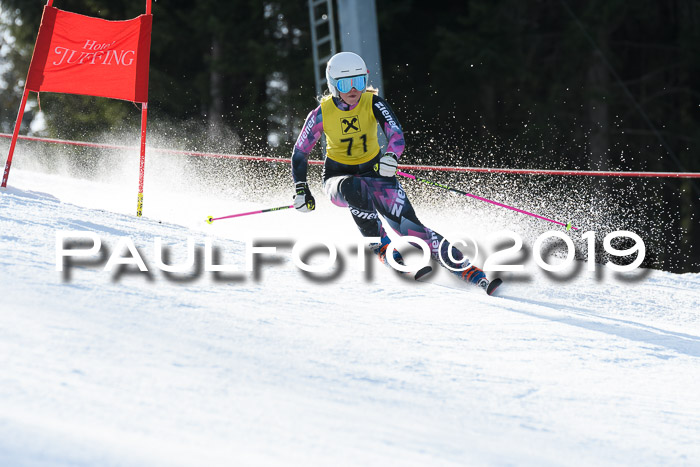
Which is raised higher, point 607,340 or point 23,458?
point 607,340

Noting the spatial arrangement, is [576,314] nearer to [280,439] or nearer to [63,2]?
[280,439]

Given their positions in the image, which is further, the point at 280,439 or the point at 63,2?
the point at 63,2

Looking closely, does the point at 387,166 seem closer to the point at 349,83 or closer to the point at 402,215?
the point at 402,215

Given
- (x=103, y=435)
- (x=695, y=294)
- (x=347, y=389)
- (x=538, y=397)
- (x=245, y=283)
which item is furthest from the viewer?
(x=695, y=294)

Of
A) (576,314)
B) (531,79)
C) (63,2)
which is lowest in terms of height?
(576,314)

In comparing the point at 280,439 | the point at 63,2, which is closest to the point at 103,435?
the point at 280,439

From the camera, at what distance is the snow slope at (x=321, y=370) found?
2357mm

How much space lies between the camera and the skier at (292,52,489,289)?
4930mm

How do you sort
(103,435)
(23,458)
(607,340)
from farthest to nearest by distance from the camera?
1. (607,340)
2. (103,435)
3. (23,458)

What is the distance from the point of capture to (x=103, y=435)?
2.21 metres

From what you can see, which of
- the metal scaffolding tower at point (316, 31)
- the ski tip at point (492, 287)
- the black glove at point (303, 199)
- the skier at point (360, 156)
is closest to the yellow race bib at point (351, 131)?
the skier at point (360, 156)

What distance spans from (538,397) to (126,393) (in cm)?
153

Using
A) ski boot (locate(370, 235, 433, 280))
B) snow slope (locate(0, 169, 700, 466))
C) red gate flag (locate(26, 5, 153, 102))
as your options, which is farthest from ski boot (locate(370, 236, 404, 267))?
red gate flag (locate(26, 5, 153, 102))

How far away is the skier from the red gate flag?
2.28 meters
